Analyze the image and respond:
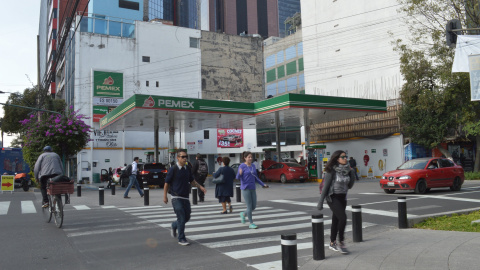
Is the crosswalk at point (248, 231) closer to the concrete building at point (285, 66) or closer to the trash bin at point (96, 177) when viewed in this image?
the trash bin at point (96, 177)

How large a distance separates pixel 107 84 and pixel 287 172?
2408 cm

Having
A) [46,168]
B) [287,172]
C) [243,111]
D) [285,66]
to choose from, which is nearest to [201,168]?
[46,168]

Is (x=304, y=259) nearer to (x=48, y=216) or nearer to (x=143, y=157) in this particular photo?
(x=48, y=216)

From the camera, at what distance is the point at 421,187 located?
1551 cm

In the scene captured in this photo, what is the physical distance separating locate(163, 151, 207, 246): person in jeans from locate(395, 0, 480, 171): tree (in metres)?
17.2

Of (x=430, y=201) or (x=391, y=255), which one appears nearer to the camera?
(x=391, y=255)

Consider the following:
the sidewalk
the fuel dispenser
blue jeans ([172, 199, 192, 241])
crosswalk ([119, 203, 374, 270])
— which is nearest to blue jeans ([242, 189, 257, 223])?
crosswalk ([119, 203, 374, 270])

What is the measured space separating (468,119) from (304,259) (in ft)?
64.3

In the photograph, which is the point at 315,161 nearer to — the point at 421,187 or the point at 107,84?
the point at 421,187

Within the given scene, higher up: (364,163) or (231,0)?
(231,0)

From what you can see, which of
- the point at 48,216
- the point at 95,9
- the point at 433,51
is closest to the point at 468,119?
the point at 433,51

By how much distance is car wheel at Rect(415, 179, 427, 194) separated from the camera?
15.4 meters

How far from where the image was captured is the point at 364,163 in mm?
30500

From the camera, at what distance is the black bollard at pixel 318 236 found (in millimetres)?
5777
